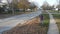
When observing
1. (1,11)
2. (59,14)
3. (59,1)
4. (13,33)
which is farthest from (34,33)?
(1,11)

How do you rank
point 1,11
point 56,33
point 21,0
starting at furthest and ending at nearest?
point 1,11, point 21,0, point 56,33

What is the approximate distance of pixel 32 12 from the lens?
31000 millimetres

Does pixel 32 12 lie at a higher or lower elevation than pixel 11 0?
lower

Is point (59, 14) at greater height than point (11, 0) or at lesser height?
lesser

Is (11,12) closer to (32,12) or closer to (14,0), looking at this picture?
(32,12)

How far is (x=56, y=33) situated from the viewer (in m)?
8.07

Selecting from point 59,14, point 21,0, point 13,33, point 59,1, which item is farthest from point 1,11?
point 13,33

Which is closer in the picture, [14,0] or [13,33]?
[13,33]

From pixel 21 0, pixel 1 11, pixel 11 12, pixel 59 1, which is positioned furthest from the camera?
pixel 11 12

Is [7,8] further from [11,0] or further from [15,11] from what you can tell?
[11,0]

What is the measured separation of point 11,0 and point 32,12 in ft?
21.0

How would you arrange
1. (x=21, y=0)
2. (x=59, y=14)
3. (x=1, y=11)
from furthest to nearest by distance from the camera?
1. (x=1, y=11)
2. (x=59, y=14)
3. (x=21, y=0)

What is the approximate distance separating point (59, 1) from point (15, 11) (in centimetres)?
1835

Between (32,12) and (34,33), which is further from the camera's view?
(32,12)
